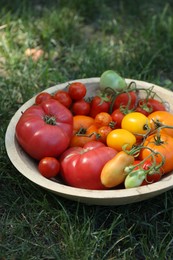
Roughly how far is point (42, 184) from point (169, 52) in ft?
4.97

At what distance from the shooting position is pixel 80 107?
2.37 meters

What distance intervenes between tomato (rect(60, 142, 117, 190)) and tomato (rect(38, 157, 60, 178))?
0.04m

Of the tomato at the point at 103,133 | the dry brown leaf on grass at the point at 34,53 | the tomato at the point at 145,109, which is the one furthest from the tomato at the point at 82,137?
the dry brown leaf on grass at the point at 34,53

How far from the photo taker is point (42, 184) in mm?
1949

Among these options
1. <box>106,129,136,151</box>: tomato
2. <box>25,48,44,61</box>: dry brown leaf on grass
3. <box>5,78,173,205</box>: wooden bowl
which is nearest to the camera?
<box>5,78,173,205</box>: wooden bowl

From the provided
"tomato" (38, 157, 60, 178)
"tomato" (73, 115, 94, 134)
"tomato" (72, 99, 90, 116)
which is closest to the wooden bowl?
"tomato" (38, 157, 60, 178)

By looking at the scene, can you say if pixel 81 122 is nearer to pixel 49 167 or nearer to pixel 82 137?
pixel 82 137

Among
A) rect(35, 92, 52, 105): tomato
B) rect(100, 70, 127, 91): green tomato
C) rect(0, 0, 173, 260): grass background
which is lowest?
rect(0, 0, 173, 260): grass background

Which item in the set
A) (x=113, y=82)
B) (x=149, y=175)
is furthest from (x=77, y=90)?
(x=149, y=175)

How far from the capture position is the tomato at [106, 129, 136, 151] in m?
2.11

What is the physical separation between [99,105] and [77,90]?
0.12m

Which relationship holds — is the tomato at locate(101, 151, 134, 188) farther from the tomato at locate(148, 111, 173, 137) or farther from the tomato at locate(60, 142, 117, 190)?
the tomato at locate(148, 111, 173, 137)

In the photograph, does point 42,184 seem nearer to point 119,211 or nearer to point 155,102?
point 119,211

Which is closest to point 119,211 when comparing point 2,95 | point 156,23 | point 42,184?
point 42,184
